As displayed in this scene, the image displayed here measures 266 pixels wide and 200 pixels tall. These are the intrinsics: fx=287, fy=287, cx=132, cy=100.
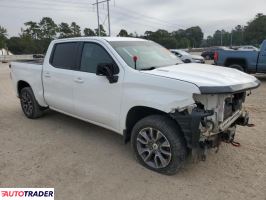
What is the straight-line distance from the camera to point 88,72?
15.5ft

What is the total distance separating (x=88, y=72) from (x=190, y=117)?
79.9 inches

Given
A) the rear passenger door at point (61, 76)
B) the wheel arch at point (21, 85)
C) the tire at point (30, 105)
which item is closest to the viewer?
the rear passenger door at point (61, 76)

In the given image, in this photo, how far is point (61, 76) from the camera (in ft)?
17.3

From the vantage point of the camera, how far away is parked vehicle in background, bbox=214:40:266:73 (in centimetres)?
1209

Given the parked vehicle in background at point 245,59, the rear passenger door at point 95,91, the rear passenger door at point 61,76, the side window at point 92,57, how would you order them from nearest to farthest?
the rear passenger door at point 95,91, the side window at point 92,57, the rear passenger door at point 61,76, the parked vehicle in background at point 245,59

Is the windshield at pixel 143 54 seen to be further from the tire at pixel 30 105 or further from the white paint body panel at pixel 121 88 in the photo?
the tire at pixel 30 105

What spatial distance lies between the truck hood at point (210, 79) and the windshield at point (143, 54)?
1.17 feet

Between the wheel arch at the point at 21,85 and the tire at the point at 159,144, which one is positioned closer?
the tire at the point at 159,144

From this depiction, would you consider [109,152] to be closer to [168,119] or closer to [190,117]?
[168,119]

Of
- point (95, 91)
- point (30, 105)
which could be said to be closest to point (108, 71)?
point (95, 91)

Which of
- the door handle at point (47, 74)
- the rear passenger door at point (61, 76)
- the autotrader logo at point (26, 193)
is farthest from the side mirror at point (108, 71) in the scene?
the door handle at point (47, 74)

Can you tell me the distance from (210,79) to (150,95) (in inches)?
31.2

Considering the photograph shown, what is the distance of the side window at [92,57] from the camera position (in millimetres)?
4527

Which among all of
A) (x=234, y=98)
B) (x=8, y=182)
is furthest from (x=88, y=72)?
(x=234, y=98)
